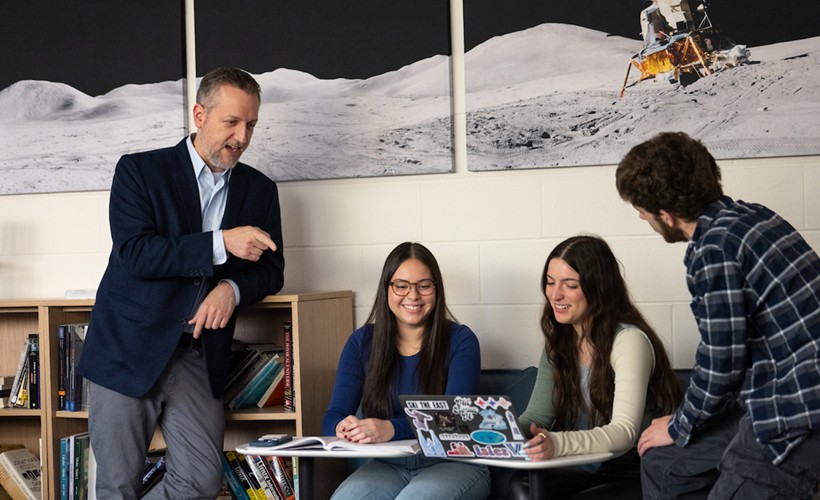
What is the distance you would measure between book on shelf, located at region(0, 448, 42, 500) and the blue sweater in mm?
1241

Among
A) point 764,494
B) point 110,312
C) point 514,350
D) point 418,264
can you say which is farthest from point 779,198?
point 110,312

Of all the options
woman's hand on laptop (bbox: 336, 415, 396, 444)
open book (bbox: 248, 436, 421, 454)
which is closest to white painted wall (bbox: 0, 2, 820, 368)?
woman's hand on laptop (bbox: 336, 415, 396, 444)

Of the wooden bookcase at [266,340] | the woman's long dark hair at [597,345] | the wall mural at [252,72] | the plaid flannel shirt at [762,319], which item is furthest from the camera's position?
the wall mural at [252,72]

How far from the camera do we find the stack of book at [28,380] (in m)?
3.26

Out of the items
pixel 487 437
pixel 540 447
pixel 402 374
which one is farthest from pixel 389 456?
pixel 402 374

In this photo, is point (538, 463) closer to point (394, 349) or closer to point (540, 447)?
point (540, 447)

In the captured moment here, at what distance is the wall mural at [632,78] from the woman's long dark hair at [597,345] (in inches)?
24.8

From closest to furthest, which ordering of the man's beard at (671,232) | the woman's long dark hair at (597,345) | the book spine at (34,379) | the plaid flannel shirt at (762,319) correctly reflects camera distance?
the plaid flannel shirt at (762,319), the man's beard at (671,232), the woman's long dark hair at (597,345), the book spine at (34,379)

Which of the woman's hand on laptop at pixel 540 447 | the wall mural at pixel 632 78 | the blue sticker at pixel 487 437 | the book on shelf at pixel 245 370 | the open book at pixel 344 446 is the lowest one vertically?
the open book at pixel 344 446

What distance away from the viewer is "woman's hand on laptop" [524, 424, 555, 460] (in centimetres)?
215

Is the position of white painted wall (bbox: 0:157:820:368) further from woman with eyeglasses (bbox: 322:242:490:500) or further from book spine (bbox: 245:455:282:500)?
book spine (bbox: 245:455:282:500)

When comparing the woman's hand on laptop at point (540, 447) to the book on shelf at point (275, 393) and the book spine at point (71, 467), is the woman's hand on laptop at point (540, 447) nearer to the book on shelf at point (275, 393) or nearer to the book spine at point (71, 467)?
the book on shelf at point (275, 393)

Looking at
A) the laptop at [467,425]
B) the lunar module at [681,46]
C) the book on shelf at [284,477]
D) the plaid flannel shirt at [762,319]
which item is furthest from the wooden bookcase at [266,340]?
the plaid flannel shirt at [762,319]

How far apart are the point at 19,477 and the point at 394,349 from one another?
5.00 ft
